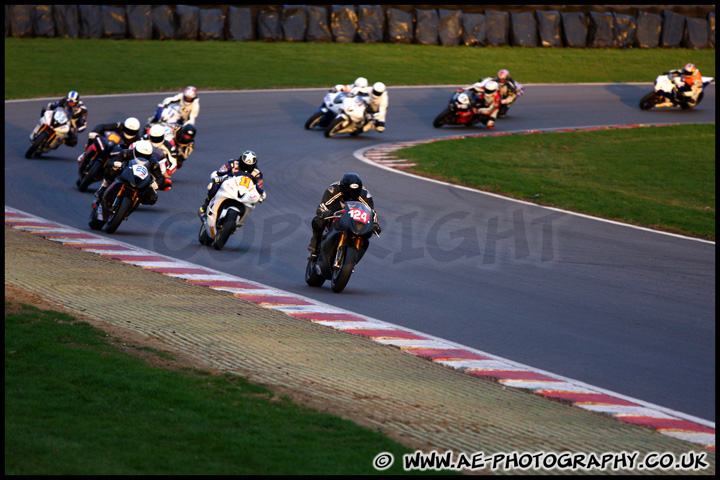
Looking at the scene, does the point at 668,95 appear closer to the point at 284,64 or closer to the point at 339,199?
the point at 284,64

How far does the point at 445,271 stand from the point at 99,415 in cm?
662

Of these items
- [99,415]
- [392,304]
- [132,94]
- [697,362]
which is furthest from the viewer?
[132,94]

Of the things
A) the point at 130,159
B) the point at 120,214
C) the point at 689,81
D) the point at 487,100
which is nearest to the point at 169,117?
the point at 130,159

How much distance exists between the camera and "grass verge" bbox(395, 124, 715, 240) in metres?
16.2

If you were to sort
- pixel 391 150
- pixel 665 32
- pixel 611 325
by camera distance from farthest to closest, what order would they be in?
pixel 665 32, pixel 391 150, pixel 611 325

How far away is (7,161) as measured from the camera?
758 inches

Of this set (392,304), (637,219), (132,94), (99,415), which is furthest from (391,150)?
(99,415)

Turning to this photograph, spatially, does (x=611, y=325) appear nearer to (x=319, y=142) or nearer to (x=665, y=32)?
(x=319, y=142)

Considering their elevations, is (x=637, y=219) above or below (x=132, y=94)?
below

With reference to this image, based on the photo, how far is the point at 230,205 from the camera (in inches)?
503

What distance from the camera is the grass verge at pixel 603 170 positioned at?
1620 centimetres

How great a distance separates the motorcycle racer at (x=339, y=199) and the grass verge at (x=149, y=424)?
3.83 m

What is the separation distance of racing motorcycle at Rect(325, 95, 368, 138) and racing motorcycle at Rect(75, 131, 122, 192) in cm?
816

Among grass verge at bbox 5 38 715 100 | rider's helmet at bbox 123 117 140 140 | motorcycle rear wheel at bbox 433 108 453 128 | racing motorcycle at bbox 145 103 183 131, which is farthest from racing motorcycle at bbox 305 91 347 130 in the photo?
rider's helmet at bbox 123 117 140 140
